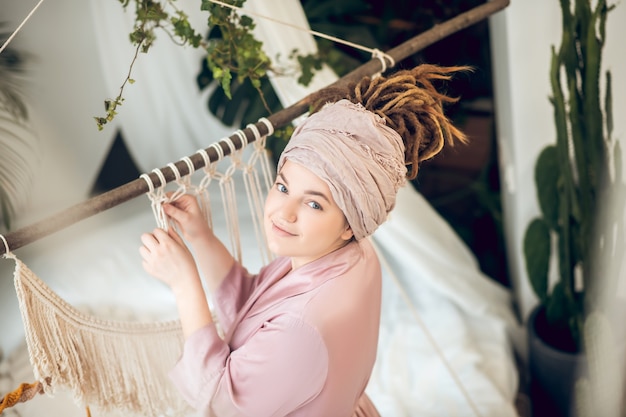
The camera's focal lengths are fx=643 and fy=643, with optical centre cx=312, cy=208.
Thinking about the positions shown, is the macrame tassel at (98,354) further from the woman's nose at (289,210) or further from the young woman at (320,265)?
the woman's nose at (289,210)

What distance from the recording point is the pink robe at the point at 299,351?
0.95 meters

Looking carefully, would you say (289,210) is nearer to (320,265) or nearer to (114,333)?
(320,265)

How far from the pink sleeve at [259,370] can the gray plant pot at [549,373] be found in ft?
3.55

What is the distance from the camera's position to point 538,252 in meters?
1.84

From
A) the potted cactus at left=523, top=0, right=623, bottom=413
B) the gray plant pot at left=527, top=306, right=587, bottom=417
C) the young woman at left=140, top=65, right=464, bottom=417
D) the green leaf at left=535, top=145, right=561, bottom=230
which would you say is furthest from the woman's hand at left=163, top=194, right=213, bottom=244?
the gray plant pot at left=527, top=306, right=587, bottom=417

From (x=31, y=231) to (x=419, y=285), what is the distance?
1.35m

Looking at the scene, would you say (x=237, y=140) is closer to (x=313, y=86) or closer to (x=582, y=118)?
(x=313, y=86)

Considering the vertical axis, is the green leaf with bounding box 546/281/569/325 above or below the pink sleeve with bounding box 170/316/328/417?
below

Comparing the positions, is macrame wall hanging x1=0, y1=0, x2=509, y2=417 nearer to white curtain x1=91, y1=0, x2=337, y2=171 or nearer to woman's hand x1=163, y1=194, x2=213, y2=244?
woman's hand x1=163, y1=194, x2=213, y2=244

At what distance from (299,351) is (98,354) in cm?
35

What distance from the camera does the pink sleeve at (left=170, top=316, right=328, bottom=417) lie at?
0.95 metres

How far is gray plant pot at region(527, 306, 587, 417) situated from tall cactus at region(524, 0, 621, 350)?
7 centimetres

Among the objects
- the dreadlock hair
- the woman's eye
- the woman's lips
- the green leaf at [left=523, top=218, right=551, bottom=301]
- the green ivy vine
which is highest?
the green ivy vine

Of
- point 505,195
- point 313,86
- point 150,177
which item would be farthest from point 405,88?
point 505,195
